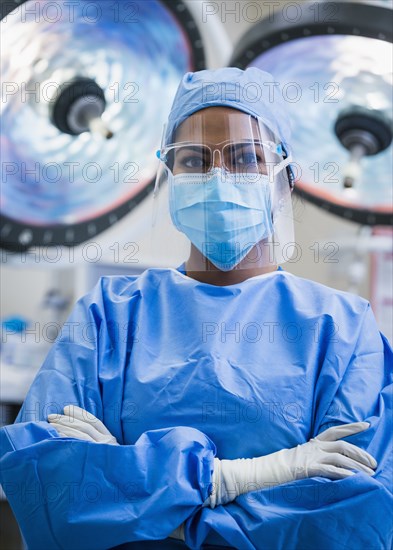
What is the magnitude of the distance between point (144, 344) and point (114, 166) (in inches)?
29.4

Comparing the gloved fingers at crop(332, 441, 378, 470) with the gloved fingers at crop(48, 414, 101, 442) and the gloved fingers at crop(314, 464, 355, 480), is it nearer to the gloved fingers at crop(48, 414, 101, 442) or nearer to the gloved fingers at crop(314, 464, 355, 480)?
the gloved fingers at crop(314, 464, 355, 480)

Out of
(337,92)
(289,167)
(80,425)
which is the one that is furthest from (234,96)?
(80,425)

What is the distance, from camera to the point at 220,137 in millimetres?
1498

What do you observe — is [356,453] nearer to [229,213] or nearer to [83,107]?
[229,213]

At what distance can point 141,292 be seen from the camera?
154 centimetres

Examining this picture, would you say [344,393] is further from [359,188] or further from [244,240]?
[359,188]

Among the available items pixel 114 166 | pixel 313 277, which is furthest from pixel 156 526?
pixel 313 277

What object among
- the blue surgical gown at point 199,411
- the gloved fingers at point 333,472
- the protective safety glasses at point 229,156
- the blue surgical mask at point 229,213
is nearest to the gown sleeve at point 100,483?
the blue surgical gown at point 199,411

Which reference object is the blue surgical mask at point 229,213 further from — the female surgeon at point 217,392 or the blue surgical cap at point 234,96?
the blue surgical cap at point 234,96

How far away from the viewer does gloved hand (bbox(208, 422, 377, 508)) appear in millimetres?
1253

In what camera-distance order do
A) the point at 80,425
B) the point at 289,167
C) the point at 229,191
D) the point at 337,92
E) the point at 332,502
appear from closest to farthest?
the point at 332,502 < the point at 80,425 < the point at 229,191 < the point at 289,167 < the point at 337,92

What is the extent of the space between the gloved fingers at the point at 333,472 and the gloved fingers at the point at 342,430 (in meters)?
0.06

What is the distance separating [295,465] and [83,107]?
110cm

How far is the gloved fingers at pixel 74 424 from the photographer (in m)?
1.33
